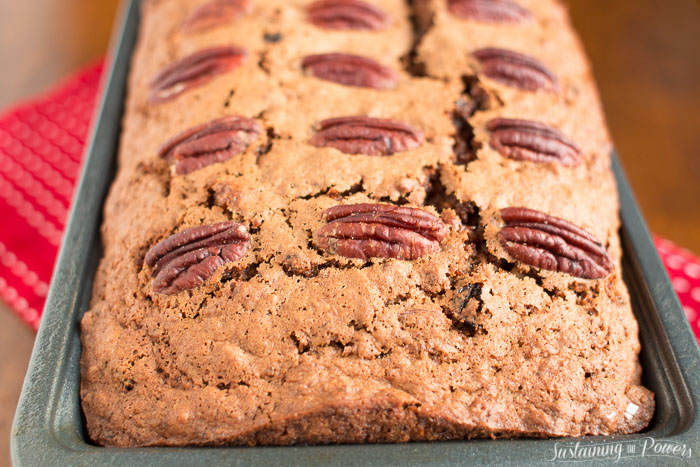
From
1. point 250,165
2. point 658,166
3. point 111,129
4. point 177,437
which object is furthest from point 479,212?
point 658,166

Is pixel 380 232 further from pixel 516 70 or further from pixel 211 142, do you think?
pixel 516 70

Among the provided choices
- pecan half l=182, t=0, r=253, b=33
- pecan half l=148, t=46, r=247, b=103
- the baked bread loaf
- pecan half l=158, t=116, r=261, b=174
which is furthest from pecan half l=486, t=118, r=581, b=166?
pecan half l=182, t=0, r=253, b=33

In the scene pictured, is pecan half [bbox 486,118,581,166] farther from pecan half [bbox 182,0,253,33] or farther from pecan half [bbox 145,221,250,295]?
pecan half [bbox 182,0,253,33]

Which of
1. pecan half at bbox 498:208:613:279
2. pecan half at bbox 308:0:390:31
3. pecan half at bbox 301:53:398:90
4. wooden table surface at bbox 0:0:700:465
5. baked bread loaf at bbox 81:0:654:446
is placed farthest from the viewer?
wooden table surface at bbox 0:0:700:465

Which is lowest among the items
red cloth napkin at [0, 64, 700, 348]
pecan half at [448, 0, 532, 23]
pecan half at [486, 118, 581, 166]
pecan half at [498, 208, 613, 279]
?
red cloth napkin at [0, 64, 700, 348]

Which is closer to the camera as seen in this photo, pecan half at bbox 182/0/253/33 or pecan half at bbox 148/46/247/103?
pecan half at bbox 148/46/247/103

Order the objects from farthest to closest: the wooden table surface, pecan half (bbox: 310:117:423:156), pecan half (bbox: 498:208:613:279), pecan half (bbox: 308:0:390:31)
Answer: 1. the wooden table surface
2. pecan half (bbox: 308:0:390:31)
3. pecan half (bbox: 310:117:423:156)
4. pecan half (bbox: 498:208:613:279)

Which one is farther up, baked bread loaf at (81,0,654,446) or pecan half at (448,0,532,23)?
pecan half at (448,0,532,23)

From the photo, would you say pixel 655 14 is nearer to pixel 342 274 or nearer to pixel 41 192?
pixel 342 274
